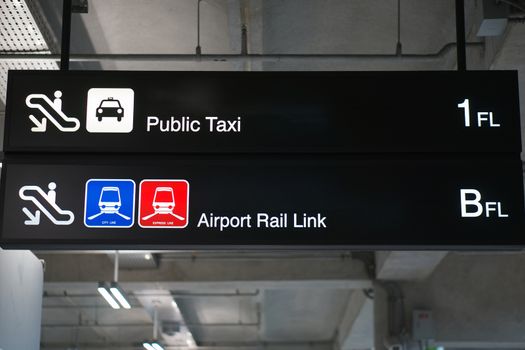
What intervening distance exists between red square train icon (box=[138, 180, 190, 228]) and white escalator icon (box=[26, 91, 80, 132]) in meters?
0.44

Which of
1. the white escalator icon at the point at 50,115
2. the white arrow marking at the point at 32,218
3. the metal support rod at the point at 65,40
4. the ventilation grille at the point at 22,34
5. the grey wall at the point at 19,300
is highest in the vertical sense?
the ventilation grille at the point at 22,34

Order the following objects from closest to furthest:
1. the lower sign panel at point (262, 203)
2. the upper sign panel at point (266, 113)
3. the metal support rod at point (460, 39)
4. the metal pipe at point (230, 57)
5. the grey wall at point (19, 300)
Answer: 1. the lower sign panel at point (262, 203)
2. the upper sign panel at point (266, 113)
3. the metal support rod at point (460, 39)
4. the metal pipe at point (230, 57)
5. the grey wall at point (19, 300)

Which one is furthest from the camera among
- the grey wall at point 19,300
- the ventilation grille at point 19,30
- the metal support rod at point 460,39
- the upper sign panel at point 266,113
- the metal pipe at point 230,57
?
the grey wall at point 19,300

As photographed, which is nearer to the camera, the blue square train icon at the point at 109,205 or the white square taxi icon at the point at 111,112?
the blue square train icon at the point at 109,205

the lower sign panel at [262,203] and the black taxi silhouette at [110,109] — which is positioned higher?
the black taxi silhouette at [110,109]

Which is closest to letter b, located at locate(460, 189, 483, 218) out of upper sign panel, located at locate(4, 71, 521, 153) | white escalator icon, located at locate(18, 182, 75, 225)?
upper sign panel, located at locate(4, 71, 521, 153)

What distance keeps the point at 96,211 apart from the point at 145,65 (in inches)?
146

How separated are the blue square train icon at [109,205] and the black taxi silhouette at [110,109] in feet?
1.03

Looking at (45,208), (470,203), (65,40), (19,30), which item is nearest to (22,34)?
(19,30)

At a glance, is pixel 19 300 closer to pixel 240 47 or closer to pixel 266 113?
pixel 240 47

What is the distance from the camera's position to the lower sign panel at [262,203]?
13.7 feet

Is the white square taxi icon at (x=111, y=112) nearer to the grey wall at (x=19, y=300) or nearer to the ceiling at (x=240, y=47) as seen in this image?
the ceiling at (x=240, y=47)

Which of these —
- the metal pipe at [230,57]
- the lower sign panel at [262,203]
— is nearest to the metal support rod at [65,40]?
the lower sign panel at [262,203]

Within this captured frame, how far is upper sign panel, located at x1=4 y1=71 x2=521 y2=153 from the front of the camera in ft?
14.4
